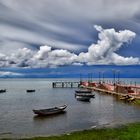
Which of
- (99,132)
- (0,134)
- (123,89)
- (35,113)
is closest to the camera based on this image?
(99,132)

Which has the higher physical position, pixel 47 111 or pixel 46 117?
pixel 47 111

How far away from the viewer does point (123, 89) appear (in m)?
112

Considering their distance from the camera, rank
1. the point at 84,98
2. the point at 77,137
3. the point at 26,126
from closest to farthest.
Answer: the point at 77,137, the point at 26,126, the point at 84,98

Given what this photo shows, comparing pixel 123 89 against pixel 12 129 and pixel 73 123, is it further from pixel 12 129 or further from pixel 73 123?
pixel 12 129

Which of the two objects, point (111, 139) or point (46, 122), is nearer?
point (111, 139)

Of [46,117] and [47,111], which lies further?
[47,111]

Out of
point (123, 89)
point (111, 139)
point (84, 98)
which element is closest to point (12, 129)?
point (111, 139)

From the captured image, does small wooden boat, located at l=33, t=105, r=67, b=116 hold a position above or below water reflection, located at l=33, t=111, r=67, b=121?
above

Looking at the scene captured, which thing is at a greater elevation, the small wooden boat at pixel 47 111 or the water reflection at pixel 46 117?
the small wooden boat at pixel 47 111

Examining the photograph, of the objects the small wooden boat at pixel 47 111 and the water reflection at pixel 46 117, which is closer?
the water reflection at pixel 46 117

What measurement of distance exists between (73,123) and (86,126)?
Answer: 4.20 meters

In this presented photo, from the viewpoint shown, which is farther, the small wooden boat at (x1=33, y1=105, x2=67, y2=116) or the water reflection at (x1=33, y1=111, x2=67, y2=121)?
the small wooden boat at (x1=33, y1=105, x2=67, y2=116)

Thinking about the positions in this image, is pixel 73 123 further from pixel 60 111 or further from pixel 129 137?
pixel 129 137

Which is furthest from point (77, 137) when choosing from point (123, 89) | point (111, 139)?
point (123, 89)
